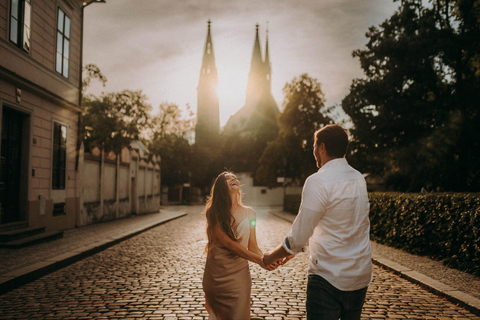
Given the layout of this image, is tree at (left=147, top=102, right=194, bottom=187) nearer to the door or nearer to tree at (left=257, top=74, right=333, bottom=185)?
tree at (left=257, top=74, right=333, bottom=185)

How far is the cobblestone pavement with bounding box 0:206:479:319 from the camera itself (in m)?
5.23

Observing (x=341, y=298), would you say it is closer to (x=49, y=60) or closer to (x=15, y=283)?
(x=15, y=283)

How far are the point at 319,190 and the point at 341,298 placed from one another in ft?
2.14

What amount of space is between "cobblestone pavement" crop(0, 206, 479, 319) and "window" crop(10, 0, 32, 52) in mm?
7050

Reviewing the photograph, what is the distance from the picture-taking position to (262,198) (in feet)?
165

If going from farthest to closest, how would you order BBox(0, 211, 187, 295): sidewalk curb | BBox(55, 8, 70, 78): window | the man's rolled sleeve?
BBox(55, 8, 70, 78): window
BBox(0, 211, 187, 295): sidewalk curb
the man's rolled sleeve

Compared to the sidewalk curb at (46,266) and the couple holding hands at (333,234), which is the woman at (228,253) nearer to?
the couple holding hands at (333,234)

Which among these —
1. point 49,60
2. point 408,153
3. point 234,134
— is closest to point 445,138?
point 408,153

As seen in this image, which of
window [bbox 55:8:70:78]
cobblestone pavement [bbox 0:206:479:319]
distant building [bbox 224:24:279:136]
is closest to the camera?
cobblestone pavement [bbox 0:206:479:319]

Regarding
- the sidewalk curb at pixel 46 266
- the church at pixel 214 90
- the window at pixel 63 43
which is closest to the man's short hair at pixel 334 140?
Result: the sidewalk curb at pixel 46 266

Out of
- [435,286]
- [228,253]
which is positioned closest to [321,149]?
[228,253]

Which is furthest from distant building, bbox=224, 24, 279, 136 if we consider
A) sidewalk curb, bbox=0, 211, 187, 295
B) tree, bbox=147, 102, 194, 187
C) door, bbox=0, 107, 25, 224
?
sidewalk curb, bbox=0, 211, 187, 295

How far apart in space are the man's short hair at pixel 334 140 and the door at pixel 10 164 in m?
11.1

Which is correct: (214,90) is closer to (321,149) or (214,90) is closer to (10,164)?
(10,164)
